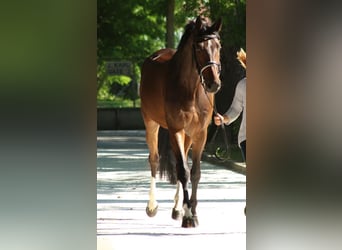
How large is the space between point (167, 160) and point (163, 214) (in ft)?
2.02

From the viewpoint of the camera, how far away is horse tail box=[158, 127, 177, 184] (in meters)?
9.97

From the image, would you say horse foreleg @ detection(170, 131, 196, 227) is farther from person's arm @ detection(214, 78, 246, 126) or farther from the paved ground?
person's arm @ detection(214, 78, 246, 126)

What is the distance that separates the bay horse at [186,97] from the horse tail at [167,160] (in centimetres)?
1

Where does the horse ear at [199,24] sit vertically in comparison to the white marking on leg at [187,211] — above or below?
above

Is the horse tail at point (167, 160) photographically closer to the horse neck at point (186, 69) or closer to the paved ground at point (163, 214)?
the paved ground at point (163, 214)

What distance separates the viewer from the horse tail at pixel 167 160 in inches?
392

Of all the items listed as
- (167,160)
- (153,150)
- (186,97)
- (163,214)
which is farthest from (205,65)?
(163,214)

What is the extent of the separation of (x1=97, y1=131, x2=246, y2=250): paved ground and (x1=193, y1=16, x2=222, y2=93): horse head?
146 centimetres

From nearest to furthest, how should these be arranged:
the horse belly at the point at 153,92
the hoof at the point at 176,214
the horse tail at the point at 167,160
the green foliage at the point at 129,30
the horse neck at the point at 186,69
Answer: the horse neck at the point at 186,69 → the hoof at the point at 176,214 → the horse belly at the point at 153,92 → the horse tail at the point at 167,160 → the green foliage at the point at 129,30

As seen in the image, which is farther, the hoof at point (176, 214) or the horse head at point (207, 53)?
the hoof at point (176, 214)

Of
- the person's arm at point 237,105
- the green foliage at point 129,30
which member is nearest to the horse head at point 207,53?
the person's arm at point 237,105

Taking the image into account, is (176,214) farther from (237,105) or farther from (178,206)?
(237,105)

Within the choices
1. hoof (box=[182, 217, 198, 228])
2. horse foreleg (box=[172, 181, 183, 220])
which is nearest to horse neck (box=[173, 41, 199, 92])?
horse foreleg (box=[172, 181, 183, 220])

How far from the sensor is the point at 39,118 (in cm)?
553
